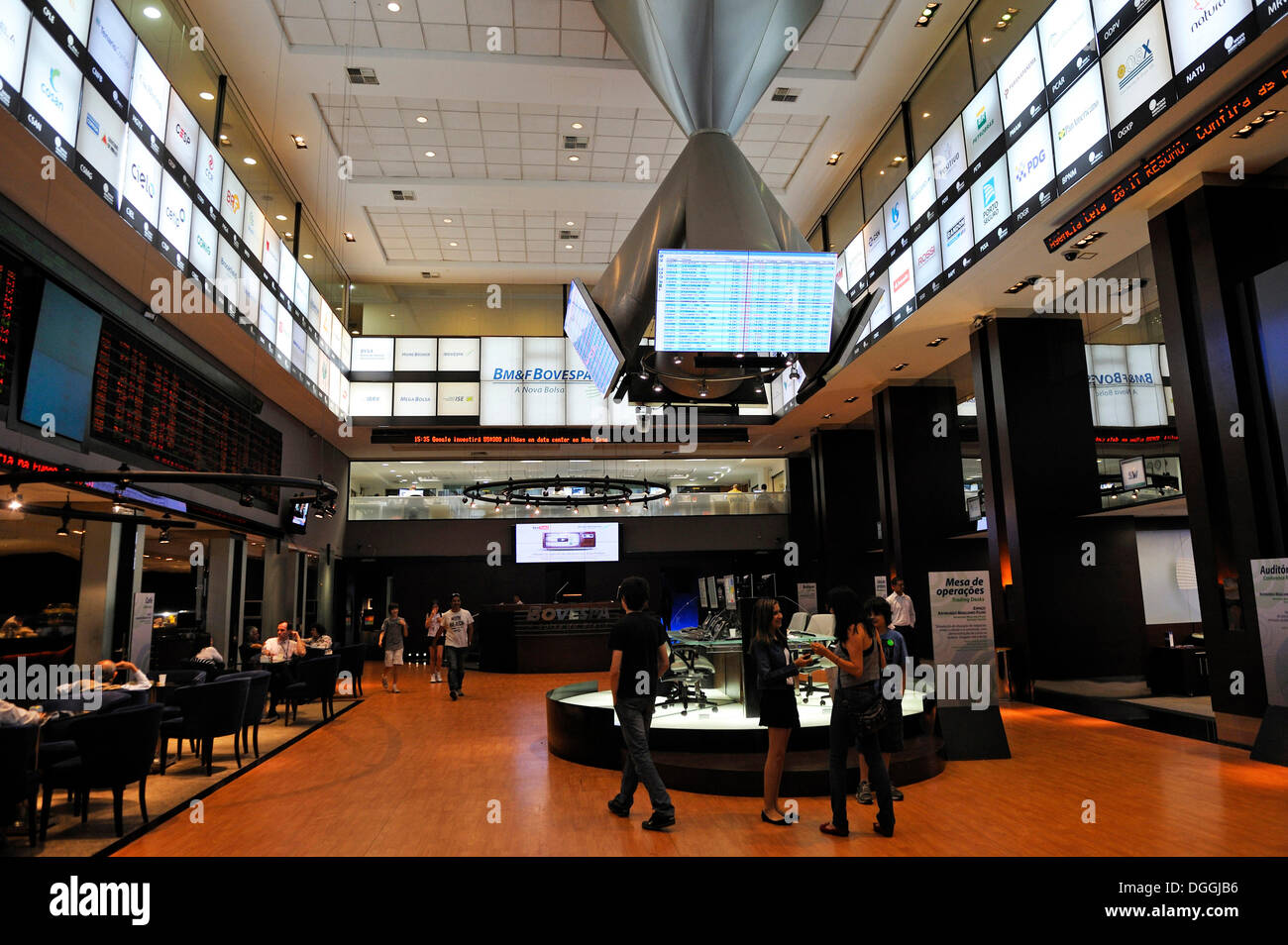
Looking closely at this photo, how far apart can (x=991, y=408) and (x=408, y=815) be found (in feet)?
29.2

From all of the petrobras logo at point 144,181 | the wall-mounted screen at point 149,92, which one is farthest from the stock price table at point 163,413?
the wall-mounted screen at point 149,92

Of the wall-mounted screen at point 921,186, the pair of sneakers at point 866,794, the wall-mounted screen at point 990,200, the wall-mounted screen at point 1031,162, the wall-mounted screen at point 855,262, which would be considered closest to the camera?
the pair of sneakers at point 866,794

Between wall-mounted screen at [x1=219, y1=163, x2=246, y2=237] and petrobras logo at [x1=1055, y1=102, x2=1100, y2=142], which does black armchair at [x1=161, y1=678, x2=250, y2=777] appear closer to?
wall-mounted screen at [x1=219, y1=163, x2=246, y2=237]

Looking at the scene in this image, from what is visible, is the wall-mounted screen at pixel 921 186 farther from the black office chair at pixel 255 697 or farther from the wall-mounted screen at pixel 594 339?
the black office chair at pixel 255 697

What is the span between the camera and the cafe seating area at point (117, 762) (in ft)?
14.2

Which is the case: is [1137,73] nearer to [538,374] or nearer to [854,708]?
[854,708]

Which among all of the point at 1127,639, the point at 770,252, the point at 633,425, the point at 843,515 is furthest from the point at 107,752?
the point at 843,515

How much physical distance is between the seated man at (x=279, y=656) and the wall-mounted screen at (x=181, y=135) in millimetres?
5895

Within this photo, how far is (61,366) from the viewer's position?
278 inches

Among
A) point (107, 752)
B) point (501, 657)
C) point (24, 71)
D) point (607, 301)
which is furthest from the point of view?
point (501, 657)

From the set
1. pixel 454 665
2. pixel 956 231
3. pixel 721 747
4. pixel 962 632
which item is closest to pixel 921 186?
pixel 956 231

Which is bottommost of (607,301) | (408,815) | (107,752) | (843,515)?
(408,815)

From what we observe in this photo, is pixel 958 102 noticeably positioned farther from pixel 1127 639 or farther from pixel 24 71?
pixel 24 71

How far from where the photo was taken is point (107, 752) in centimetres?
467
